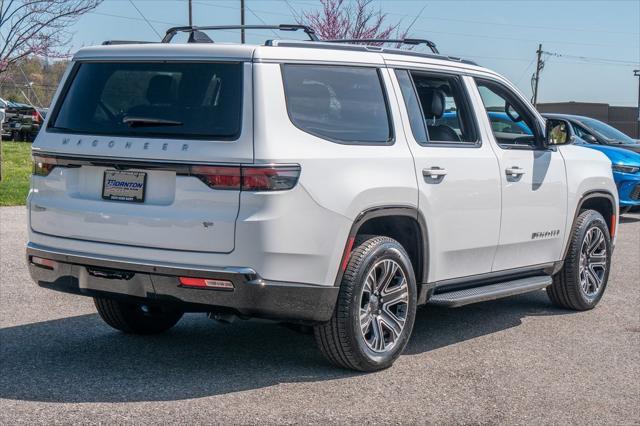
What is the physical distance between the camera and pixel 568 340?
7.53m

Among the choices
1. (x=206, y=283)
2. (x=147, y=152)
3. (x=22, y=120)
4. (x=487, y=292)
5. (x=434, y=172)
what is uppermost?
(x=22, y=120)

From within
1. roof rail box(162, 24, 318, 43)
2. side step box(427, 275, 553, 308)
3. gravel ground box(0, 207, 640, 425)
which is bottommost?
gravel ground box(0, 207, 640, 425)

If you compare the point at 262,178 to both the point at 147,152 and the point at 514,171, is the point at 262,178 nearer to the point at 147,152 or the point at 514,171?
the point at 147,152

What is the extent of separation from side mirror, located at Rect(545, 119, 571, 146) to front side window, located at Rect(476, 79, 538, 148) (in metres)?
0.11

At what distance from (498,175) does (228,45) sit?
7.94 feet

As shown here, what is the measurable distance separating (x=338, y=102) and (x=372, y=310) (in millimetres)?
1284

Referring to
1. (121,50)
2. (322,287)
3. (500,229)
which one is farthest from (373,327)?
(121,50)

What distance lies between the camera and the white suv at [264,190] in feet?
18.4

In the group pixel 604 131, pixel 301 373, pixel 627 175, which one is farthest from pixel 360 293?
pixel 604 131

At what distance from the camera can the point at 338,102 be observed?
6.20m

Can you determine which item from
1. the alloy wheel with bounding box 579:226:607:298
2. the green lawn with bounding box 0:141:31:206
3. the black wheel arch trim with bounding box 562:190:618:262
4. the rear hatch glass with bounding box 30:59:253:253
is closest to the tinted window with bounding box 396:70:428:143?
the rear hatch glass with bounding box 30:59:253:253

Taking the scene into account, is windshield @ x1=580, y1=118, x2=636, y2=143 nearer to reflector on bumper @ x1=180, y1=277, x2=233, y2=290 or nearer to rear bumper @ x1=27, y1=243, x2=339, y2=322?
rear bumper @ x1=27, y1=243, x2=339, y2=322

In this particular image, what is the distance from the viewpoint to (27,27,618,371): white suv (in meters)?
5.62

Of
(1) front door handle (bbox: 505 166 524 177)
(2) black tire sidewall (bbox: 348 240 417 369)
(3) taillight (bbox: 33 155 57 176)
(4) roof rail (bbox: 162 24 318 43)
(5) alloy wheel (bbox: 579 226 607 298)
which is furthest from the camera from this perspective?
(5) alloy wheel (bbox: 579 226 607 298)
